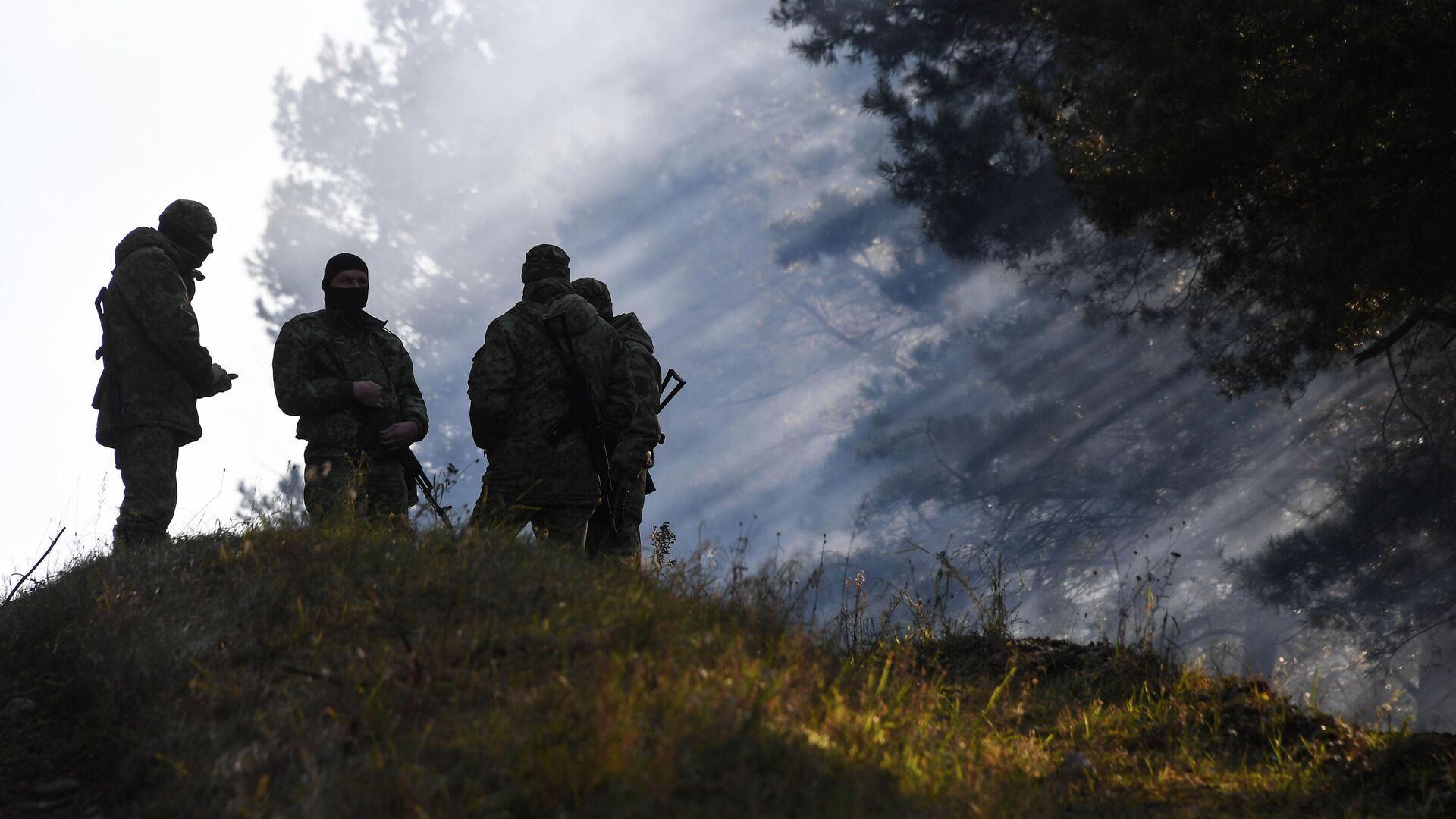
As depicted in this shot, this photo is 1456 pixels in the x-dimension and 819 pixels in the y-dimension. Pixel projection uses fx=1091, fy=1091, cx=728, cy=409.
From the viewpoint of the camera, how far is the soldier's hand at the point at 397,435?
6219 mm

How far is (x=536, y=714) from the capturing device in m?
3.34

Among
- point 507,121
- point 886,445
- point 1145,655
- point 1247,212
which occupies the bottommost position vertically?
point 1145,655

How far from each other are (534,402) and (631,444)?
0.72 meters

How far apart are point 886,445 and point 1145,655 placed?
890 inches

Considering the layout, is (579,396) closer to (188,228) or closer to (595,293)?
(595,293)

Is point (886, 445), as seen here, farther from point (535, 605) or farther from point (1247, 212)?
point (535, 605)

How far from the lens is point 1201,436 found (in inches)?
1004

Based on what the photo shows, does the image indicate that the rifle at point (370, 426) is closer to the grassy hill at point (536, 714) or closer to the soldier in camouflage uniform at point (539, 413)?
the soldier in camouflage uniform at point (539, 413)

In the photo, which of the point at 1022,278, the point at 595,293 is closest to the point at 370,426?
the point at 595,293

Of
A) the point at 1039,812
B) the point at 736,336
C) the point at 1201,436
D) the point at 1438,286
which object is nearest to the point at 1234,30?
the point at 1438,286

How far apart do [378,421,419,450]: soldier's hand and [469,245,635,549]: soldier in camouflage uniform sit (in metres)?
0.43

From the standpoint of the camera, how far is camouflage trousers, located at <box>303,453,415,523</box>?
5605 mm

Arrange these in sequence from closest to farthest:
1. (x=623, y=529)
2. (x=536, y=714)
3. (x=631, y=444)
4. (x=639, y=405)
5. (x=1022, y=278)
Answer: (x=536, y=714), (x=631, y=444), (x=639, y=405), (x=623, y=529), (x=1022, y=278)

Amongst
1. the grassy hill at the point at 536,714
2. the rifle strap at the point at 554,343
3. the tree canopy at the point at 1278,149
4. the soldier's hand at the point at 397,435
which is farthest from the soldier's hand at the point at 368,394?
the tree canopy at the point at 1278,149
